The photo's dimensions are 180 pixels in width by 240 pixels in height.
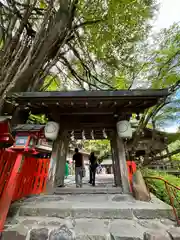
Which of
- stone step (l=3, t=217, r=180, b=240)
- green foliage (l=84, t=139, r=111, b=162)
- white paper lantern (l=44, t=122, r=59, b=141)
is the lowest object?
stone step (l=3, t=217, r=180, b=240)

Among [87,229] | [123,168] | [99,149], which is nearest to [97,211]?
[87,229]

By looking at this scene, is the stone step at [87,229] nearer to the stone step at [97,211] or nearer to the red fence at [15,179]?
the stone step at [97,211]

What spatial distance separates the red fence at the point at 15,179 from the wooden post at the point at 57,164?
0.63m

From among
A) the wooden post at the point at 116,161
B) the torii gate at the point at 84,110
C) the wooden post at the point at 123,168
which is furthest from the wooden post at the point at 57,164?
the wooden post at the point at 123,168

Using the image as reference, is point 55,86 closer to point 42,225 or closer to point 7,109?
point 7,109

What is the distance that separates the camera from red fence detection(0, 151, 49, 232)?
256 cm

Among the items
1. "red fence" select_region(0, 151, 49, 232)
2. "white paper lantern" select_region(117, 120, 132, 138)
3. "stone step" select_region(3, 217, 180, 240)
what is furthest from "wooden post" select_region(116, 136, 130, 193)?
"red fence" select_region(0, 151, 49, 232)

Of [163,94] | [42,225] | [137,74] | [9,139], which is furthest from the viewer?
[137,74]

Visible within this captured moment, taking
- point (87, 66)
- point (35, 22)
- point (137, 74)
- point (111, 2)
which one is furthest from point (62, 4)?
point (137, 74)

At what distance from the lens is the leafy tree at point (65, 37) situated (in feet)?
14.8

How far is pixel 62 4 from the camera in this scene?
5.39 meters

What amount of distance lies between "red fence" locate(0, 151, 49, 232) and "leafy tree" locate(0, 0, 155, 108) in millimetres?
2064

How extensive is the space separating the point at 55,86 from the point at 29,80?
386cm

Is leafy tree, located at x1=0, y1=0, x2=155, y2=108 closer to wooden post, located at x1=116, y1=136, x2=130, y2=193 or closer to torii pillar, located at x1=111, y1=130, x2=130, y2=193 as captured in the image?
torii pillar, located at x1=111, y1=130, x2=130, y2=193
